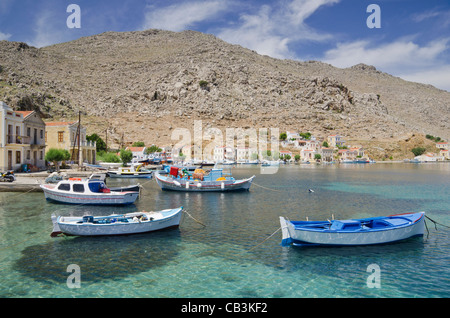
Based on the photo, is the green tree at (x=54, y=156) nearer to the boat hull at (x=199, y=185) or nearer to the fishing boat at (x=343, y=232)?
the boat hull at (x=199, y=185)

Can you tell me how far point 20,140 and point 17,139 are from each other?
0.43 metres

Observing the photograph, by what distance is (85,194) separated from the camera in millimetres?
25047

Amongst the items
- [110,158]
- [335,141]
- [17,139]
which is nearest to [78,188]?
[17,139]

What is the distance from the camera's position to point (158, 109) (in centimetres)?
14375

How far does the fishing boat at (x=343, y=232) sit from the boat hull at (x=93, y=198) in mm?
15110

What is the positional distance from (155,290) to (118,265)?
115 inches

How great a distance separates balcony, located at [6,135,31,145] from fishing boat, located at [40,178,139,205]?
16.5 metres

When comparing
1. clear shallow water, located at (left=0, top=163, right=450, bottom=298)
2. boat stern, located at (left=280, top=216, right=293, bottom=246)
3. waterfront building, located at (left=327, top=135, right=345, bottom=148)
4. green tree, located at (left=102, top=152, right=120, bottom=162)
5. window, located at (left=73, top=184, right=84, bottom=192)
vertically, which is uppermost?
waterfront building, located at (left=327, top=135, right=345, bottom=148)

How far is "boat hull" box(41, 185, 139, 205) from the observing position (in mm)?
25078

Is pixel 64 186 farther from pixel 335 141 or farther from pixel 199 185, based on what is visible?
pixel 335 141

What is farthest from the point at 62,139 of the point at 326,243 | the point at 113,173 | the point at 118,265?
the point at 326,243

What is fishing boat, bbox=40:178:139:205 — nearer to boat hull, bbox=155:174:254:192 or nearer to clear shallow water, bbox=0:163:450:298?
clear shallow water, bbox=0:163:450:298

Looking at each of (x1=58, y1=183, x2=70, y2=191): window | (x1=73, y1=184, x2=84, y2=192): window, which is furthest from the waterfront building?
(x1=58, y1=183, x2=70, y2=191): window
